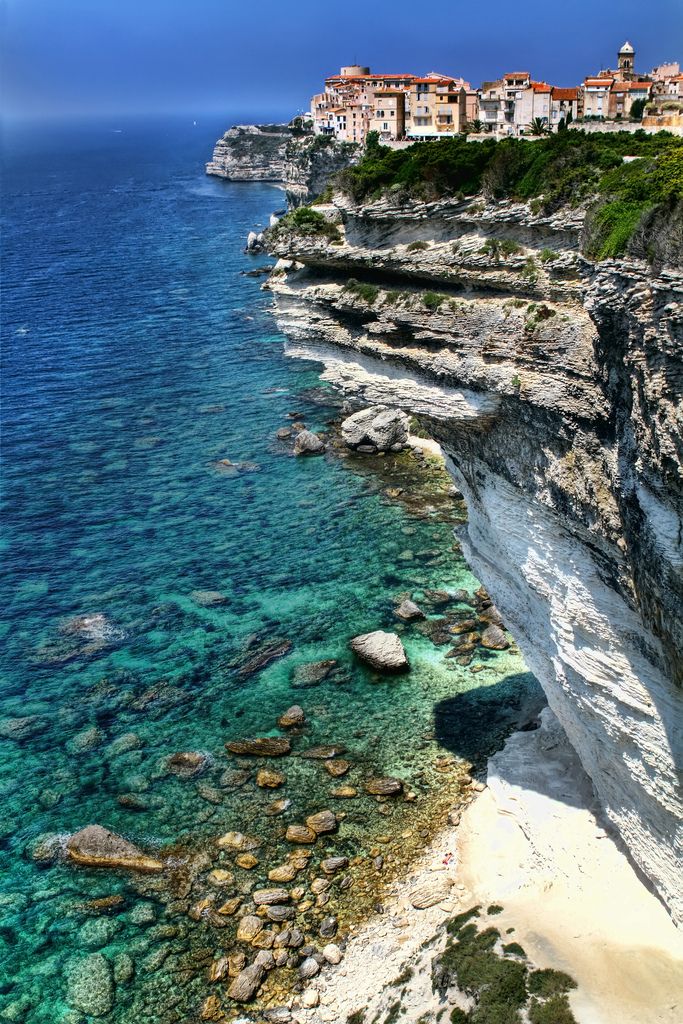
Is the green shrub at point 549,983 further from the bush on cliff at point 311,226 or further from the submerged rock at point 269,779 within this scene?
the bush on cliff at point 311,226

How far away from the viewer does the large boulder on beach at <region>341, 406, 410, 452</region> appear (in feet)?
166

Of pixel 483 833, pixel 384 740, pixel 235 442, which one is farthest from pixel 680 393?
pixel 235 442

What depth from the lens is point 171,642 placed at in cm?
3441

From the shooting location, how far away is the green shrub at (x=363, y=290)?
27.4 m

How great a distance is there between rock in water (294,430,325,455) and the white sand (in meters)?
28.7

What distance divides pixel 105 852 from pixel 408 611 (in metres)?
15.1

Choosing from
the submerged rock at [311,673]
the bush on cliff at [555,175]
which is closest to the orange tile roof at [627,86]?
the bush on cliff at [555,175]

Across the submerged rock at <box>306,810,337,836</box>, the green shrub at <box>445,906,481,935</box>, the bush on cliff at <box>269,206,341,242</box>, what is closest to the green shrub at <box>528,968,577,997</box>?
the green shrub at <box>445,906,481,935</box>

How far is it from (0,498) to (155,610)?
16.6 metres

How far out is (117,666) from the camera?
109ft

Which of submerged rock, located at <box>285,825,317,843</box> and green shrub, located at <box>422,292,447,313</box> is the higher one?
green shrub, located at <box>422,292,447,313</box>

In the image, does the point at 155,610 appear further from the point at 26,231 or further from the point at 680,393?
the point at 26,231

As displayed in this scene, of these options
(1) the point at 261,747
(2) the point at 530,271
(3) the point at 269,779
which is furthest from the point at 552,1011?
(2) the point at 530,271

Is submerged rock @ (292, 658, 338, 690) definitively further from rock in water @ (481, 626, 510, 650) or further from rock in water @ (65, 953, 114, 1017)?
rock in water @ (65, 953, 114, 1017)
